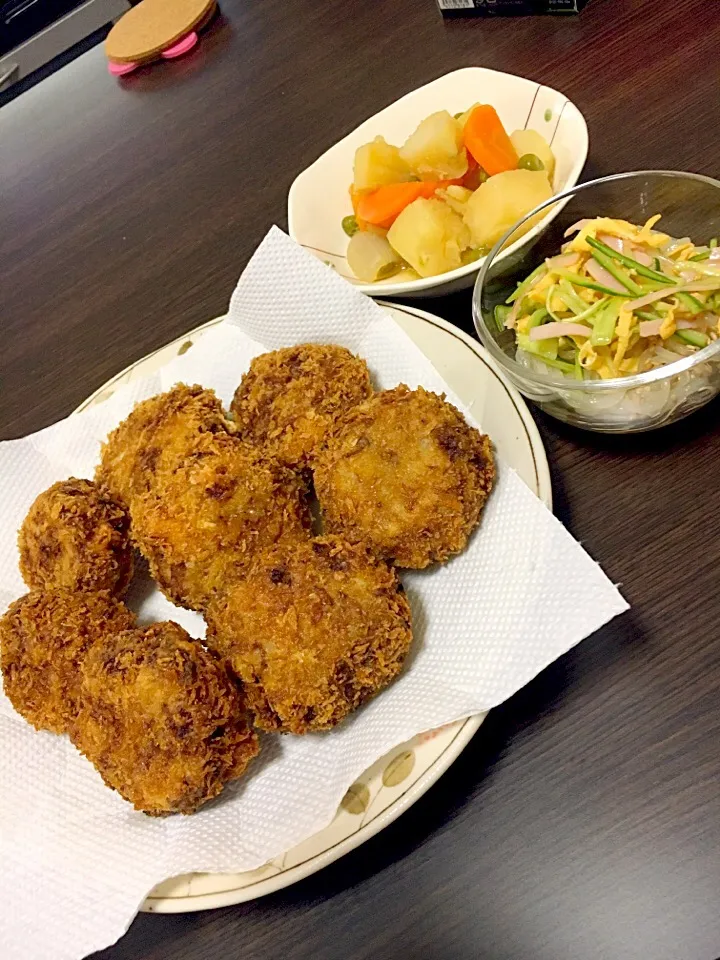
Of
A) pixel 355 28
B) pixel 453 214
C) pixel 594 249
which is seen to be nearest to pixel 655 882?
pixel 594 249

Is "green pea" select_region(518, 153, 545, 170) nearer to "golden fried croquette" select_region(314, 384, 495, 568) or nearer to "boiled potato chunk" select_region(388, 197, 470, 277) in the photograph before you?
"boiled potato chunk" select_region(388, 197, 470, 277)

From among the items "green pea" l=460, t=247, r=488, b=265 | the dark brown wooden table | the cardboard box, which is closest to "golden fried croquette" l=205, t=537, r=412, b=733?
the dark brown wooden table

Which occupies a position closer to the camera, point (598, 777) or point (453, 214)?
point (598, 777)

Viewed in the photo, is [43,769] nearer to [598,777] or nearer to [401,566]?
[401,566]

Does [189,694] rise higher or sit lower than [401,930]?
higher

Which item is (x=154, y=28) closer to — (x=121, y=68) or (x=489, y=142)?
(x=121, y=68)

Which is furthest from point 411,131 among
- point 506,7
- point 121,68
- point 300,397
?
point 121,68
